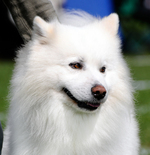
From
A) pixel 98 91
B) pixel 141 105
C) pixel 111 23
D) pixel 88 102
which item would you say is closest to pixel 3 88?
pixel 141 105

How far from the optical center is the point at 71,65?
3.02m

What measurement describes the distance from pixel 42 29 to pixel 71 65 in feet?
1.61

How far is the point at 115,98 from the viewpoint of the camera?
3.21m

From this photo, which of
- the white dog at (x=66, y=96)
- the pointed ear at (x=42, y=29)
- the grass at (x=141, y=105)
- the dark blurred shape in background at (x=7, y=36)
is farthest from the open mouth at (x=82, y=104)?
the dark blurred shape in background at (x=7, y=36)

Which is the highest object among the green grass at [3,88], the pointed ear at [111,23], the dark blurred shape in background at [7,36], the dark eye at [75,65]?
the dark blurred shape in background at [7,36]

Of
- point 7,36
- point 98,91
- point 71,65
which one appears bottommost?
point 98,91

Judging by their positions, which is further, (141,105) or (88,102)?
(141,105)

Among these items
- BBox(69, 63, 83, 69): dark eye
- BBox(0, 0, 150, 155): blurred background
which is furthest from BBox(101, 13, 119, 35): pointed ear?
BBox(0, 0, 150, 155): blurred background

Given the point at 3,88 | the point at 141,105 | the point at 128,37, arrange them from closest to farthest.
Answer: the point at 141,105 < the point at 3,88 < the point at 128,37

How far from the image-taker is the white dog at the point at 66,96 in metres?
2.99

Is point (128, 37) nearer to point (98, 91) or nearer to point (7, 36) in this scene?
point (7, 36)

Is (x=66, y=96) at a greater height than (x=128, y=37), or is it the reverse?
(x=128, y=37)

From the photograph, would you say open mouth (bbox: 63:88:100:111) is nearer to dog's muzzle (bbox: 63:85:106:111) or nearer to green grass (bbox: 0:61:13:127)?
dog's muzzle (bbox: 63:85:106:111)

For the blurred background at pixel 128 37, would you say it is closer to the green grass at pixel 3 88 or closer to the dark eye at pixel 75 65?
the green grass at pixel 3 88
